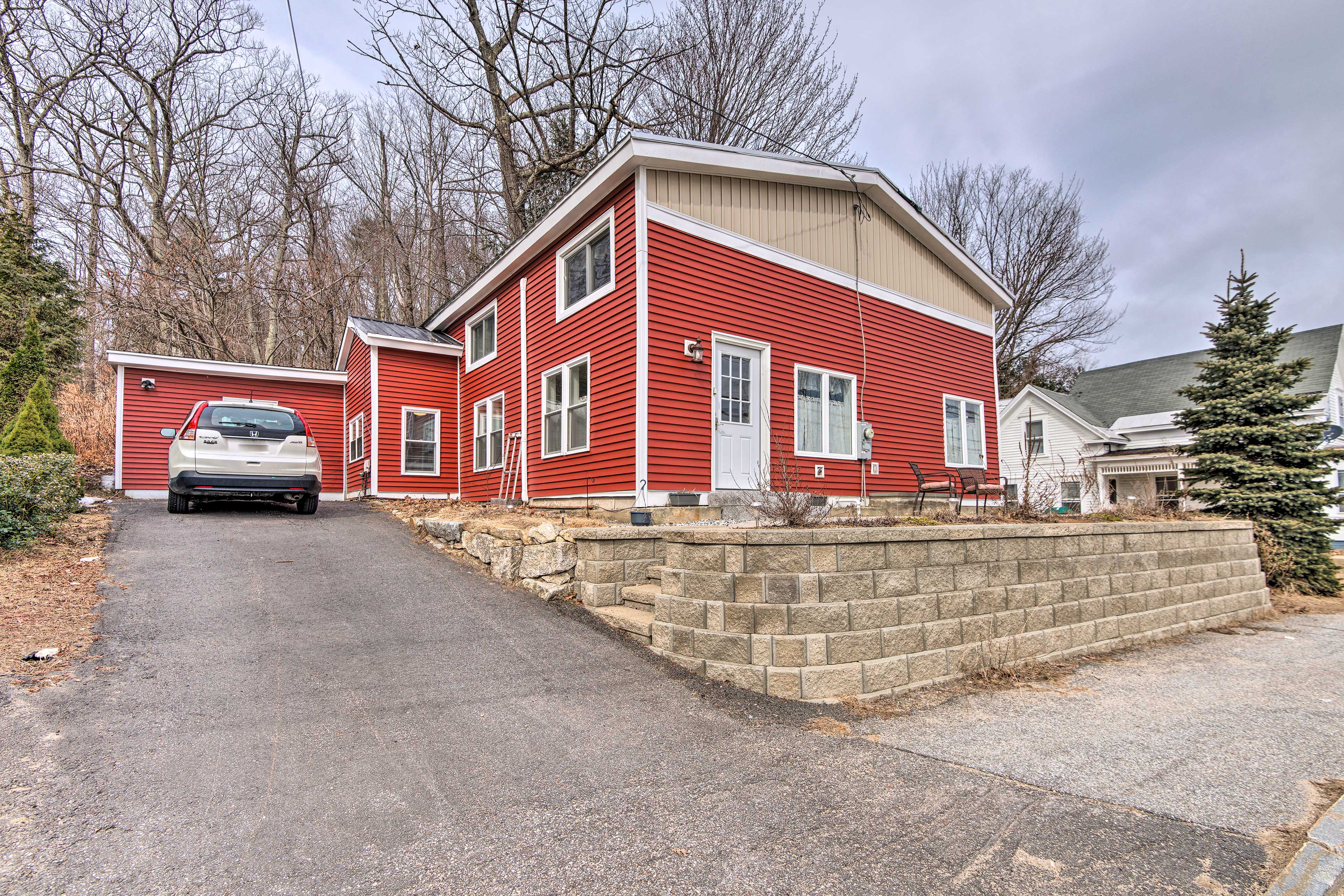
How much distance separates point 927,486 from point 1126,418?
19.1 metres

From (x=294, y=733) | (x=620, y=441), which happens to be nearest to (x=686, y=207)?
(x=620, y=441)

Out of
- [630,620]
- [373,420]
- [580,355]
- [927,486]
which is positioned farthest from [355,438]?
[927,486]

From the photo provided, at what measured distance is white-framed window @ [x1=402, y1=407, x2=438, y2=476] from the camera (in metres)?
13.8

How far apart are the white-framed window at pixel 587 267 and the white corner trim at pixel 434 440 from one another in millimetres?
5288

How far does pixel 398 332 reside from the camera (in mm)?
14164

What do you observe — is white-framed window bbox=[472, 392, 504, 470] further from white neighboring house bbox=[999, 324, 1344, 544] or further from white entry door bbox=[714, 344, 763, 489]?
white neighboring house bbox=[999, 324, 1344, 544]

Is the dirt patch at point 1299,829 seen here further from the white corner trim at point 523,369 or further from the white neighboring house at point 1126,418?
the white neighboring house at point 1126,418

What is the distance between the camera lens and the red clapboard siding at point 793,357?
8281 mm

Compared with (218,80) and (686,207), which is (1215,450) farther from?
(218,80)

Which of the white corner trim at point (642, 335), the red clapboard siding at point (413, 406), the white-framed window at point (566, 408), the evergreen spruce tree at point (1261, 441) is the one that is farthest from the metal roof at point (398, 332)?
the evergreen spruce tree at point (1261, 441)

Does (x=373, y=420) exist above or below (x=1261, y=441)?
above

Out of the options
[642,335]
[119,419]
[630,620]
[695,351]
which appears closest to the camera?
[630,620]

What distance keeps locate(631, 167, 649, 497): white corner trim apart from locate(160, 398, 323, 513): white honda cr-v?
5.29 m

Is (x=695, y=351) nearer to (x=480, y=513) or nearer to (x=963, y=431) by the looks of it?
(x=480, y=513)
